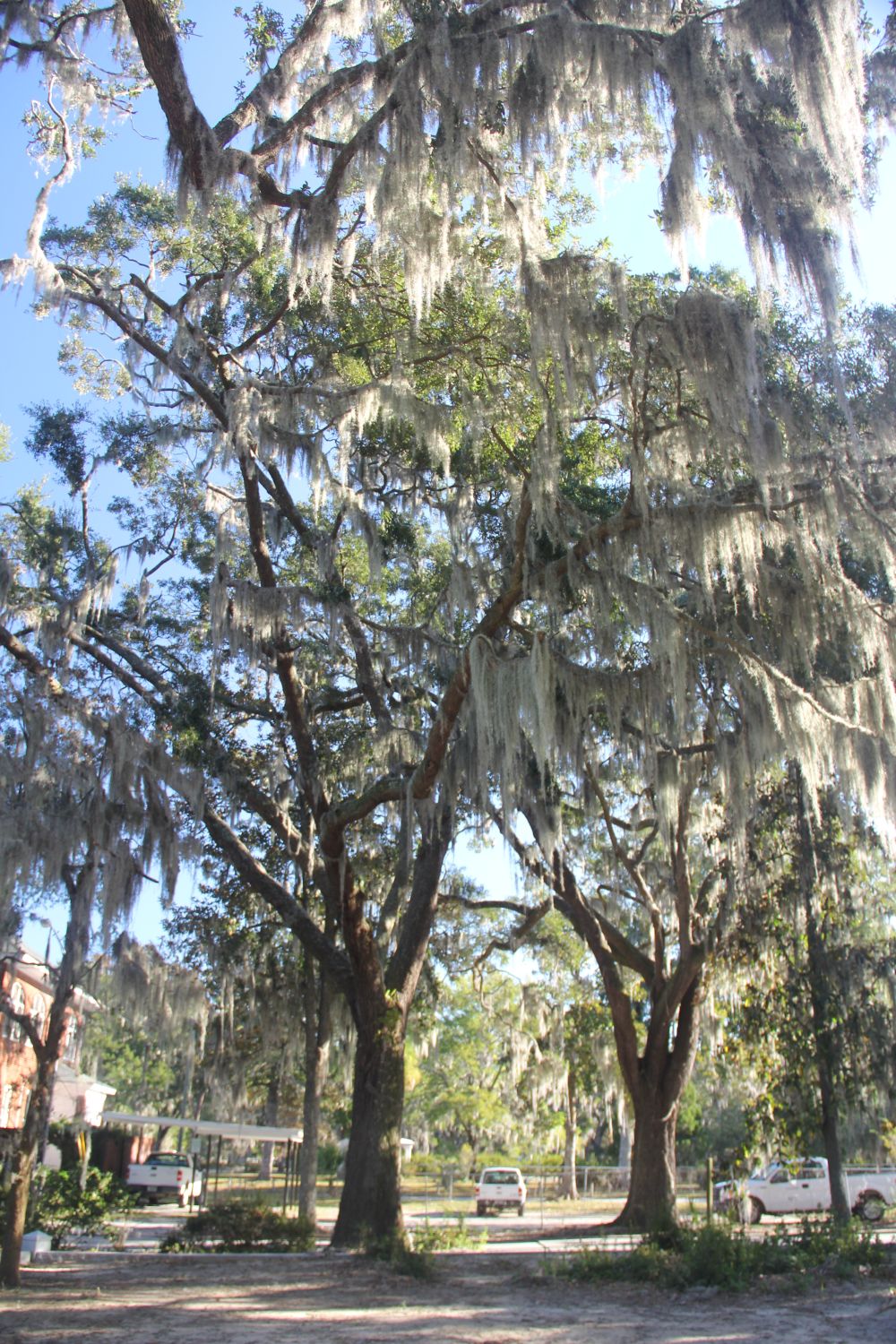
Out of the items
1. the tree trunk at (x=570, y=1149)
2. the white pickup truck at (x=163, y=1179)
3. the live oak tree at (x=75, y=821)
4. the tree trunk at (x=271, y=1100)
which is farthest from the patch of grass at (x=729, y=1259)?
the white pickup truck at (x=163, y=1179)

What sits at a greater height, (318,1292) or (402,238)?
(402,238)

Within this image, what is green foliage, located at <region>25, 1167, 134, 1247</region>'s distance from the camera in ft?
36.8

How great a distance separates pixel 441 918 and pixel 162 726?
6364mm

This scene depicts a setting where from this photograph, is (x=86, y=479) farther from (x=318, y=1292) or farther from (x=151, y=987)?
(x=318, y=1292)

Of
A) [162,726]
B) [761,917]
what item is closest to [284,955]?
[162,726]

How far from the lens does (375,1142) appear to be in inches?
404

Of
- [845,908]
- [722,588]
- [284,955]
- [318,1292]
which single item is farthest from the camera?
[284,955]

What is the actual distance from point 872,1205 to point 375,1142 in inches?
462

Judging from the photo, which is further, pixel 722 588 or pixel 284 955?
pixel 284 955

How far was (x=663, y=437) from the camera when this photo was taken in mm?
8180

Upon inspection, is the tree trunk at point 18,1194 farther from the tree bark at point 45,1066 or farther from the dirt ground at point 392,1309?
the dirt ground at point 392,1309

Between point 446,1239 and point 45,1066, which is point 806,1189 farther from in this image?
point 45,1066

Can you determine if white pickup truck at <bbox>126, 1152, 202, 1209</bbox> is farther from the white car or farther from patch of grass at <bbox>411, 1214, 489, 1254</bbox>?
patch of grass at <bbox>411, 1214, 489, 1254</bbox>

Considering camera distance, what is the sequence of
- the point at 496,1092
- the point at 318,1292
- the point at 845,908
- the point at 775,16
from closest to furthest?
the point at 775,16
the point at 318,1292
the point at 845,908
the point at 496,1092
